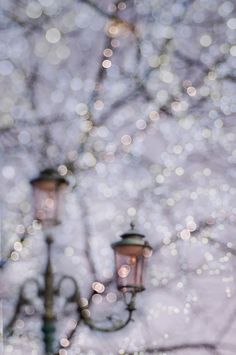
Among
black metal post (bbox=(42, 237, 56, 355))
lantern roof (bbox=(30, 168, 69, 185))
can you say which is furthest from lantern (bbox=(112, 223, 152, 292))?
lantern roof (bbox=(30, 168, 69, 185))

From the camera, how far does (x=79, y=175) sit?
36.3 ft

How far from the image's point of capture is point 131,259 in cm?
743

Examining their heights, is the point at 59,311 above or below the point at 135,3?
below

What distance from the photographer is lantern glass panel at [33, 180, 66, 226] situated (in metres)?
6.92

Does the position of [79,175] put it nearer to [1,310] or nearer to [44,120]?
[44,120]

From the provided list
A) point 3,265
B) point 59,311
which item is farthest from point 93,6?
point 59,311

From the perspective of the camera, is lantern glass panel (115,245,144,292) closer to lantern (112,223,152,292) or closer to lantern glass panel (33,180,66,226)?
lantern (112,223,152,292)

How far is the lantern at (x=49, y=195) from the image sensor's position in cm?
690

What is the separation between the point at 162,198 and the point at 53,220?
4.74 meters

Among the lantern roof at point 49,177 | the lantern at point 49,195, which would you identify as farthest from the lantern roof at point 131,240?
the lantern roof at point 49,177

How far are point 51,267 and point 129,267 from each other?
0.72 m

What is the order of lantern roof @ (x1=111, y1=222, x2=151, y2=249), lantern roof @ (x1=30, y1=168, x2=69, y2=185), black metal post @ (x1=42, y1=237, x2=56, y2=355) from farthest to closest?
1. lantern roof @ (x1=111, y1=222, x2=151, y2=249)
2. black metal post @ (x1=42, y1=237, x2=56, y2=355)
3. lantern roof @ (x1=30, y1=168, x2=69, y2=185)

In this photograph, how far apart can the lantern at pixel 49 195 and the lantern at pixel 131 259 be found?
72 cm

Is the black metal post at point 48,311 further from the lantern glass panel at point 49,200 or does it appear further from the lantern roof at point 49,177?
the lantern roof at point 49,177
